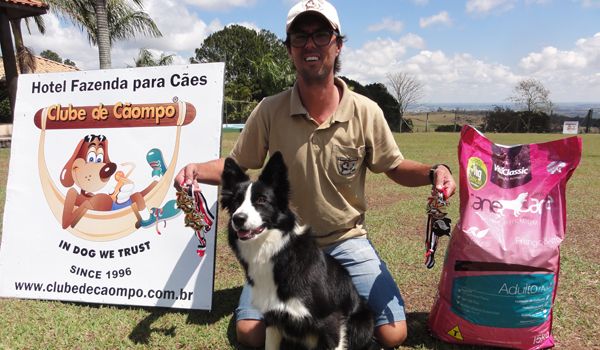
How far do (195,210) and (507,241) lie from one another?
216cm

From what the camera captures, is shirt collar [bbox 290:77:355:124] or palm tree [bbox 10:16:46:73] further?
palm tree [bbox 10:16:46:73]

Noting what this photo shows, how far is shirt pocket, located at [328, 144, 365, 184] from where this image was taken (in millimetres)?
3143

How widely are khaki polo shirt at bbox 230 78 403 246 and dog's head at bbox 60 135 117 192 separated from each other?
58.8 inches

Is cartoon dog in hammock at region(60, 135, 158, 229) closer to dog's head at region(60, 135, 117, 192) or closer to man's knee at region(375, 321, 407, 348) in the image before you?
dog's head at region(60, 135, 117, 192)

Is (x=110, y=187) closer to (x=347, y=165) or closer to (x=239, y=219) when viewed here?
(x=239, y=219)

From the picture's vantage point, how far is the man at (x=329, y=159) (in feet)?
9.91

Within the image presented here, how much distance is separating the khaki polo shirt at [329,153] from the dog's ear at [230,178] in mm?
619

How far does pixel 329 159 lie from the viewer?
10.3 feet

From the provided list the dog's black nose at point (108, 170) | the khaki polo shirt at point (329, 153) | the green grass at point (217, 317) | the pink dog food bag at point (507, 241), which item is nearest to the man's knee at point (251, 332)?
the green grass at point (217, 317)

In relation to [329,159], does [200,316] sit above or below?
below

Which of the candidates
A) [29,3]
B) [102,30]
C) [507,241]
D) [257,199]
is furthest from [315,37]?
[29,3]

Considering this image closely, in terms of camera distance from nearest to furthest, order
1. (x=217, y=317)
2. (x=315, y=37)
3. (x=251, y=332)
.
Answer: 1. (x=315, y=37)
2. (x=251, y=332)
3. (x=217, y=317)

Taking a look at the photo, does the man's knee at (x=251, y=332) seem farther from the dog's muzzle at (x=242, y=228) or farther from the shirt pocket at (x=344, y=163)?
the shirt pocket at (x=344, y=163)

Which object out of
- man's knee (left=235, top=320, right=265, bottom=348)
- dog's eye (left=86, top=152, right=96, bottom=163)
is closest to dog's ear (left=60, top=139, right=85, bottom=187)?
dog's eye (left=86, top=152, right=96, bottom=163)
